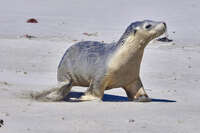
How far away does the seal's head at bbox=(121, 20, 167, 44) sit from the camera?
10578mm

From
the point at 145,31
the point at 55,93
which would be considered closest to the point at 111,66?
the point at 145,31

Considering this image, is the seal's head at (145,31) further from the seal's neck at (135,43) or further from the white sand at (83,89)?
the white sand at (83,89)

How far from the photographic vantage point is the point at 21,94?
11.8 meters

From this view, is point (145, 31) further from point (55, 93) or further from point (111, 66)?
point (55, 93)

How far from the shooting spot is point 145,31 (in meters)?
10.7

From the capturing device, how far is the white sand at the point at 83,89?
904cm

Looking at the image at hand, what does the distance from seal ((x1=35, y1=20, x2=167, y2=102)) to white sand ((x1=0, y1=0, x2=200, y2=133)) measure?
1.38 feet

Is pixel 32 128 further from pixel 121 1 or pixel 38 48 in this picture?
pixel 121 1

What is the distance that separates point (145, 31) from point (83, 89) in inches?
116

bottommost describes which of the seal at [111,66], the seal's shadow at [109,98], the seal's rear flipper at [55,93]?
the seal's shadow at [109,98]

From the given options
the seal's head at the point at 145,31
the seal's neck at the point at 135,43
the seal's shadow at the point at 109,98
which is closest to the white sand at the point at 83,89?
the seal's shadow at the point at 109,98

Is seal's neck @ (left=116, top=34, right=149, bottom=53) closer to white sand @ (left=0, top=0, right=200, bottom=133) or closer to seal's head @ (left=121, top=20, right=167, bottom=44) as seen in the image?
seal's head @ (left=121, top=20, right=167, bottom=44)

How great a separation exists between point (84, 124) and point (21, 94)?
10.6 feet

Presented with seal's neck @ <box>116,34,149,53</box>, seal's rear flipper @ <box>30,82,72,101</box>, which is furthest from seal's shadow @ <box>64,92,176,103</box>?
seal's neck @ <box>116,34,149,53</box>
